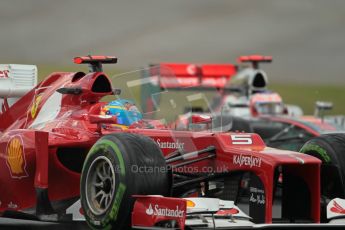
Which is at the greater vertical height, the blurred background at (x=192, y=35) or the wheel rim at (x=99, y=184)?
the blurred background at (x=192, y=35)

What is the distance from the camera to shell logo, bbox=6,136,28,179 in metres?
10.8

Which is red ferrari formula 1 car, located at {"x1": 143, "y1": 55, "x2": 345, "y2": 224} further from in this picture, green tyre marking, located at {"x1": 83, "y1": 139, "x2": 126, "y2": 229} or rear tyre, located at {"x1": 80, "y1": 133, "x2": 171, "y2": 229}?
green tyre marking, located at {"x1": 83, "y1": 139, "x2": 126, "y2": 229}

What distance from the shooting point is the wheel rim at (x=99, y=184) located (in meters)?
9.45

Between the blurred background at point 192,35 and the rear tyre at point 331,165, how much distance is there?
107 ft

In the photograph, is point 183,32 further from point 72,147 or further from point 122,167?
point 122,167

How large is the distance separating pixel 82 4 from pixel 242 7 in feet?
34.5

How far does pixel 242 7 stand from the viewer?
208 ft

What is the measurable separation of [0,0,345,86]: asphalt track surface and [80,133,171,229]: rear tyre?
3653 centimetres

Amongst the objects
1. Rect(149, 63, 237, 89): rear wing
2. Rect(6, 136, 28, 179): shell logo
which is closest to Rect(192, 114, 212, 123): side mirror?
Rect(6, 136, 28, 179): shell logo

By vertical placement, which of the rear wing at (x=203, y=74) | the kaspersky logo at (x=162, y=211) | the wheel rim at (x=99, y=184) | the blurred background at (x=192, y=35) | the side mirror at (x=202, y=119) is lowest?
the kaspersky logo at (x=162, y=211)

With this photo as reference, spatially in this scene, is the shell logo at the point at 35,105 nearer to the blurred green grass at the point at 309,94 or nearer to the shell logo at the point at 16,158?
the shell logo at the point at 16,158

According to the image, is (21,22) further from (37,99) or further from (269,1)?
(37,99)

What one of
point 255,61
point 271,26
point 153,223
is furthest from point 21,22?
point 153,223

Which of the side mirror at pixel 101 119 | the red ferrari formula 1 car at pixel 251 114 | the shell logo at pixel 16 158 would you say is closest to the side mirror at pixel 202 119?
the red ferrari formula 1 car at pixel 251 114
